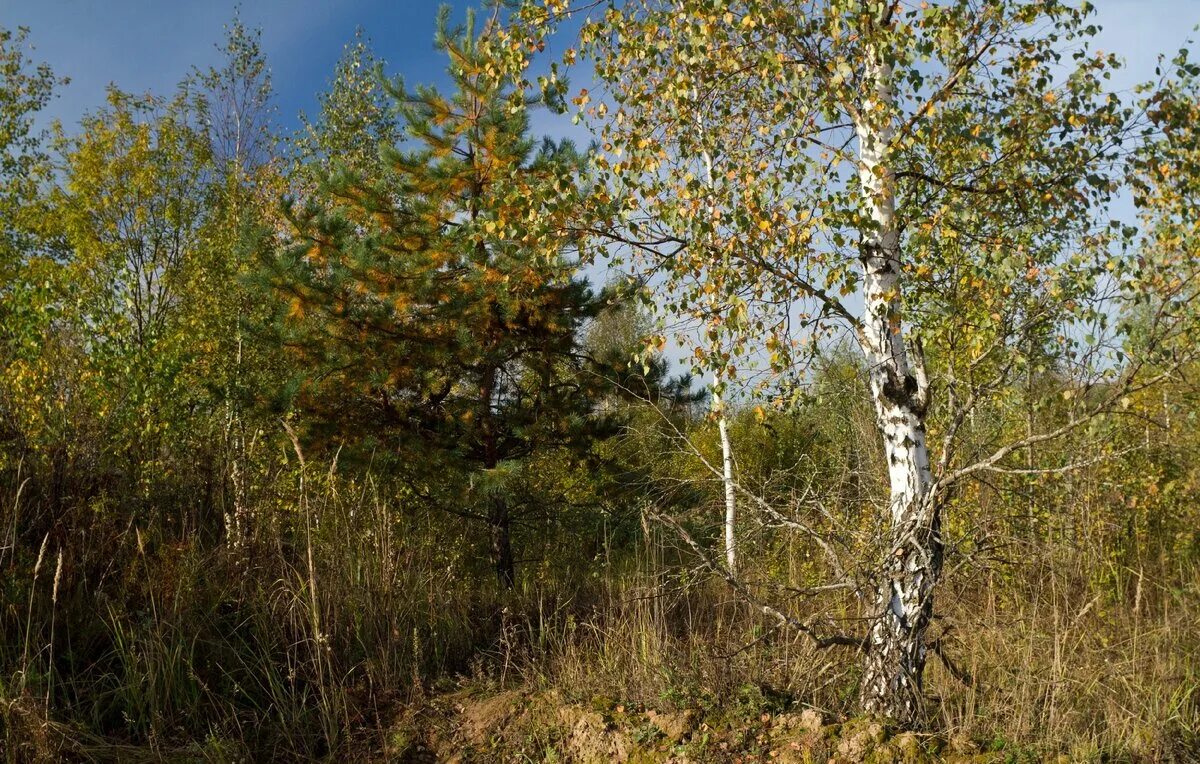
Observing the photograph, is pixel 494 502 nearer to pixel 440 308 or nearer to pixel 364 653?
pixel 440 308

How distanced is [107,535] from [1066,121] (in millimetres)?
5535

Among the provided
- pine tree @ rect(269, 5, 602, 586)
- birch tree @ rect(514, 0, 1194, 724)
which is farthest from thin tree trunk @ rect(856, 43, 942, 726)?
pine tree @ rect(269, 5, 602, 586)

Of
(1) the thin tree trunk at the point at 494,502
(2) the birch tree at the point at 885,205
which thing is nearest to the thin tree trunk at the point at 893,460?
(2) the birch tree at the point at 885,205

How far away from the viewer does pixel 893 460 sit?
433 cm

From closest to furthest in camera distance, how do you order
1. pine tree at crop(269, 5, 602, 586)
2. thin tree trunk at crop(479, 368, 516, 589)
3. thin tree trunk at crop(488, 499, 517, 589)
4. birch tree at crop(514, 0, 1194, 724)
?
birch tree at crop(514, 0, 1194, 724), pine tree at crop(269, 5, 602, 586), thin tree trunk at crop(479, 368, 516, 589), thin tree trunk at crop(488, 499, 517, 589)

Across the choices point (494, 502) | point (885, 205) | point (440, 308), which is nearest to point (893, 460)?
point (885, 205)

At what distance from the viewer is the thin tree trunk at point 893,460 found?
4.13m

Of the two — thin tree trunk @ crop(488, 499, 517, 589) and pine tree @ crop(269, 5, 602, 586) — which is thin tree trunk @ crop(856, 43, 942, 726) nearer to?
pine tree @ crop(269, 5, 602, 586)

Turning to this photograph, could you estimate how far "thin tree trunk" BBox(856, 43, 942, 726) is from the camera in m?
4.13

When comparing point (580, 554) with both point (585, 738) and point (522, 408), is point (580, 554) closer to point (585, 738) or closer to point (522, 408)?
point (522, 408)

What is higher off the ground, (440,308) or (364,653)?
(440,308)

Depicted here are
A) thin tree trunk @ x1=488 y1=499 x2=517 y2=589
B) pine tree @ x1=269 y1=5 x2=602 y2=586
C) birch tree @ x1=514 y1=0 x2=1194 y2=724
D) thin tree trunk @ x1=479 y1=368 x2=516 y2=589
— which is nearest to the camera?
birch tree @ x1=514 y1=0 x2=1194 y2=724

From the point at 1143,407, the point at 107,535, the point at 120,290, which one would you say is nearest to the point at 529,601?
the point at 107,535

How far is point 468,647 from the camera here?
5250mm
